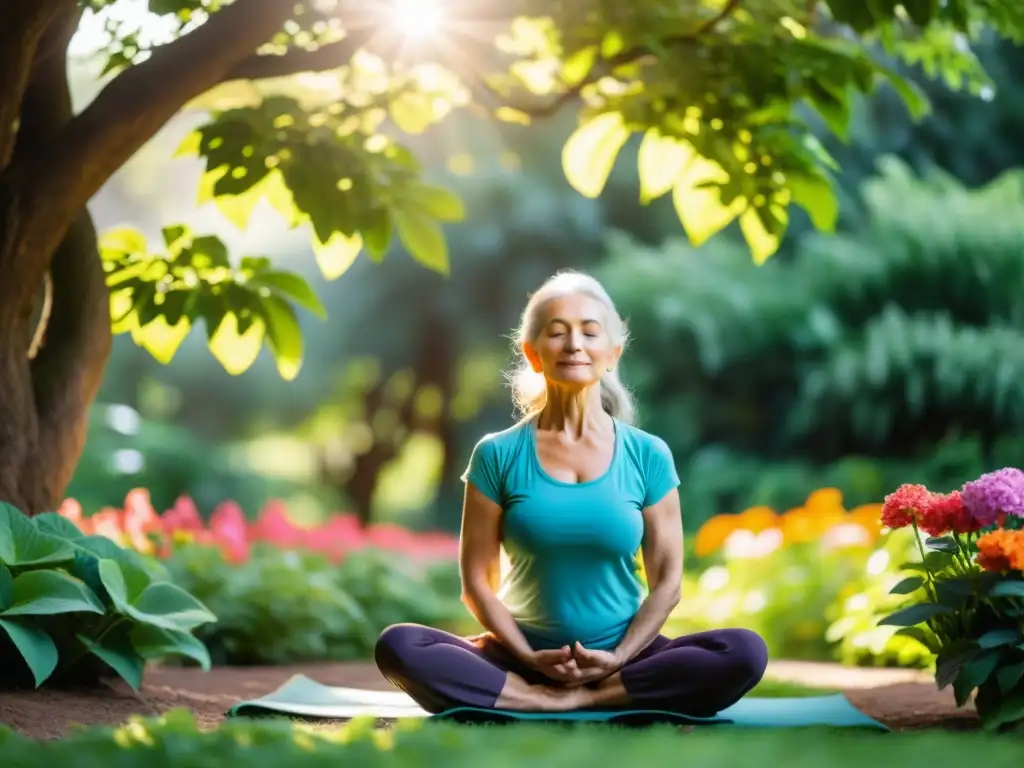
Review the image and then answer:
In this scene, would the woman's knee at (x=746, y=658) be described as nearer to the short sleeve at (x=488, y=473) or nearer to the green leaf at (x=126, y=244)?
the short sleeve at (x=488, y=473)

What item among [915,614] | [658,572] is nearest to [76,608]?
[658,572]

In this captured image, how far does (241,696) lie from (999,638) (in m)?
2.40

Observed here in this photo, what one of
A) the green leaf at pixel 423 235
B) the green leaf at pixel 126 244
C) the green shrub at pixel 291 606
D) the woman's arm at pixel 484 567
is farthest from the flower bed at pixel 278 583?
the woman's arm at pixel 484 567

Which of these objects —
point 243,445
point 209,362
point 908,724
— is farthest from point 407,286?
point 908,724

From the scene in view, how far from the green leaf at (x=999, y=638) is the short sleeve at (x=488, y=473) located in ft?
4.08

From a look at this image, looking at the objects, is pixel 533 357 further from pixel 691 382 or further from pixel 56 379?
pixel 691 382

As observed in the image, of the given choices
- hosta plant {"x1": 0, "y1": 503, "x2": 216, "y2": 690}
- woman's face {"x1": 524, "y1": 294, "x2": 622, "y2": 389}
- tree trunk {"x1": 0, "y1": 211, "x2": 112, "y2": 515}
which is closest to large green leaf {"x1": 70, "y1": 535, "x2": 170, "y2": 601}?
hosta plant {"x1": 0, "y1": 503, "x2": 216, "y2": 690}

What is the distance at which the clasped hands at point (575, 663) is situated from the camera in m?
3.33

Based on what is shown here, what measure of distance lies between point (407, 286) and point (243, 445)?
4.50m

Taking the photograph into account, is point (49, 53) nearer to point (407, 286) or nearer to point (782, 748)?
point (782, 748)

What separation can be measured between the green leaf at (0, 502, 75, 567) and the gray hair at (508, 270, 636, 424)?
1321 mm

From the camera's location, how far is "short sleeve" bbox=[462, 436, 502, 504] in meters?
3.47

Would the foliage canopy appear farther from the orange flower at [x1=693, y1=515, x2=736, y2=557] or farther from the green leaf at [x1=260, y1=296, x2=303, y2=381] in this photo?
the orange flower at [x1=693, y1=515, x2=736, y2=557]

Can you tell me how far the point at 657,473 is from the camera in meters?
3.53
